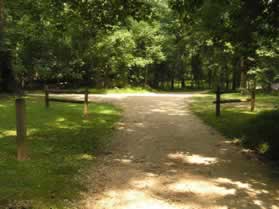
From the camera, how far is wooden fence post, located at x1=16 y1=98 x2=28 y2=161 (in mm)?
7053

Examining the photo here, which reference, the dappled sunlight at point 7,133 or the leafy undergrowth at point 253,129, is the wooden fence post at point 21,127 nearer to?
the dappled sunlight at point 7,133

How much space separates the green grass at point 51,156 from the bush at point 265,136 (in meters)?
3.98

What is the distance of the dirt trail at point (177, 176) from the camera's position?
533cm

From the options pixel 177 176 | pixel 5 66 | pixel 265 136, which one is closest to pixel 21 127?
pixel 177 176

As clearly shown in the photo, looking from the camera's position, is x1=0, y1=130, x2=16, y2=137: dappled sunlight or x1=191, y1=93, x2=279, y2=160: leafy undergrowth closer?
x1=191, y1=93, x2=279, y2=160: leafy undergrowth

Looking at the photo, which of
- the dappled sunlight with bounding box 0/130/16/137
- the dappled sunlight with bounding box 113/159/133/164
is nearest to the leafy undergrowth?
the dappled sunlight with bounding box 113/159/133/164

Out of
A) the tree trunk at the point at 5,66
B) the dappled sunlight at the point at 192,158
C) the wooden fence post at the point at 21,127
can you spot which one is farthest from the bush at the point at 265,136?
the tree trunk at the point at 5,66

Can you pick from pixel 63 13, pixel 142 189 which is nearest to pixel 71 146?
pixel 142 189

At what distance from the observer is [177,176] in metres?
6.61

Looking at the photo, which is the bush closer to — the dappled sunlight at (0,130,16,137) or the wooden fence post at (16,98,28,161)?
the wooden fence post at (16,98,28,161)

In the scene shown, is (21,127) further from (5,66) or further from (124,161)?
(5,66)

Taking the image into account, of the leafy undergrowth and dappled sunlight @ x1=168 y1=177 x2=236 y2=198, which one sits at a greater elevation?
the leafy undergrowth

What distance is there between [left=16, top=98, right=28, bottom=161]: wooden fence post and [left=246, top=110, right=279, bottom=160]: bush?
18.1 ft

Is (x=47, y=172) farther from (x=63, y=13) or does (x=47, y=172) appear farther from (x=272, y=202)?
(x=63, y=13)
